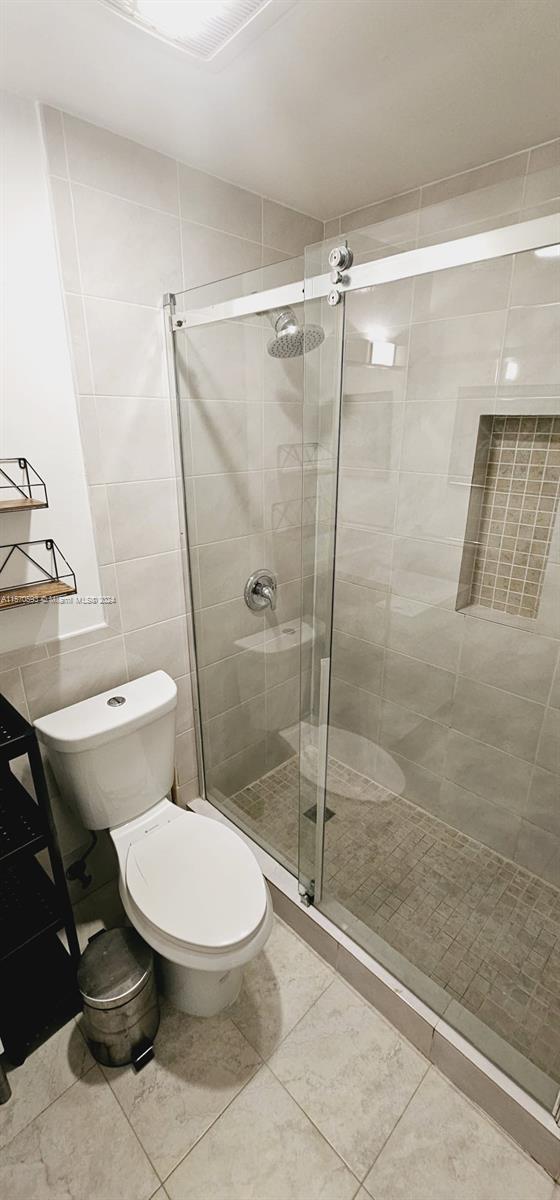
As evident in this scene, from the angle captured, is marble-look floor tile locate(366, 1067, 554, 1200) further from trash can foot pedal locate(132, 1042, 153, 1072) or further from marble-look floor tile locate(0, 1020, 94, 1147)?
marble-look floor tile locate(0, 1020, 94, 1147)

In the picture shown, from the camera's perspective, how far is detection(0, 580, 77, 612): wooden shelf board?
1167mm

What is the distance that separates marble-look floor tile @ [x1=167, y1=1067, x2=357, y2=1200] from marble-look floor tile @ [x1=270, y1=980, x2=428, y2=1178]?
4 centimetres

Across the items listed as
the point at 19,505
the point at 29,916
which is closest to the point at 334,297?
the point at 19,505

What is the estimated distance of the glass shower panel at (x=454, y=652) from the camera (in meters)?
1.33

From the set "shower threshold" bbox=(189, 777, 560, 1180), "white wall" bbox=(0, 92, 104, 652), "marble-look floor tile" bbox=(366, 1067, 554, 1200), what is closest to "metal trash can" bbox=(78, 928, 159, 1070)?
"shower threshold" bbox=(189, 777, 560, 1180)

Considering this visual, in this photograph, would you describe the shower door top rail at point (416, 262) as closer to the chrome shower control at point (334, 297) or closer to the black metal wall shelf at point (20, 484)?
the chrome shower control at point (334, 297)

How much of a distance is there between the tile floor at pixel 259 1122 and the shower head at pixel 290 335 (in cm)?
177

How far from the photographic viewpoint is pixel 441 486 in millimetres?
1606

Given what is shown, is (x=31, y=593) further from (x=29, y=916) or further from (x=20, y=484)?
(x=29, y=916)

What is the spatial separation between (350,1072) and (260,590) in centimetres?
132

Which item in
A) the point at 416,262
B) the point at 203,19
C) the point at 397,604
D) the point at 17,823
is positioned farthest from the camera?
the point at 397,604

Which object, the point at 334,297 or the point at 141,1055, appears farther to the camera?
the point at 141,1055

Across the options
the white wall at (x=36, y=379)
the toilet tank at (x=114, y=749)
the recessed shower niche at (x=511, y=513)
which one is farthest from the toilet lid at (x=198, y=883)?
the recessed shower niche at (x=511, y=513)

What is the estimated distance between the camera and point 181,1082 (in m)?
1.22
